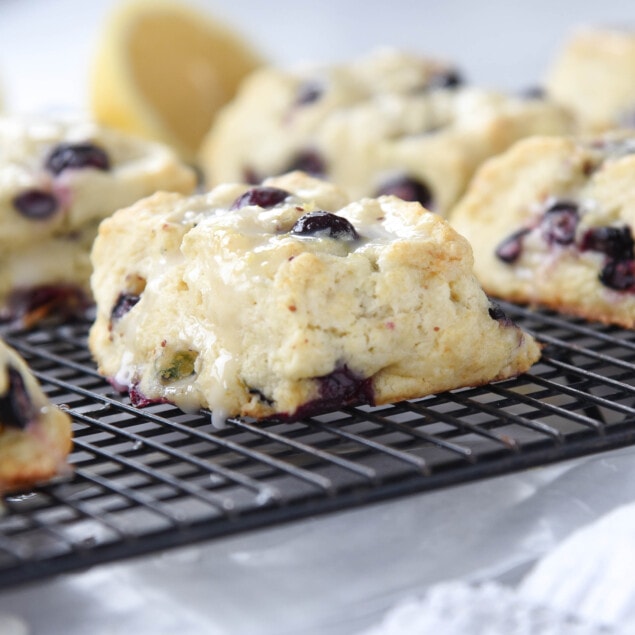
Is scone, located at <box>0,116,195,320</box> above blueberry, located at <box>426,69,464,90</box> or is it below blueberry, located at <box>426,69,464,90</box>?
below

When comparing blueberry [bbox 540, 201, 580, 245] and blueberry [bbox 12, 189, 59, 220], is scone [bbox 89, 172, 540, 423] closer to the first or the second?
blueberry [bbox 540, 201, 580, 245]

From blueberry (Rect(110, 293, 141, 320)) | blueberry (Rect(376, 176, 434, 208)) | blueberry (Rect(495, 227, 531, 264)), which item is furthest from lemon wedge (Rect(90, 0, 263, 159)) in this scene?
blueberry (Rect(110, 293, 141, 320))

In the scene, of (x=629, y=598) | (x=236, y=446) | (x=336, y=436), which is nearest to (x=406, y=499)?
(x=336, y=436)

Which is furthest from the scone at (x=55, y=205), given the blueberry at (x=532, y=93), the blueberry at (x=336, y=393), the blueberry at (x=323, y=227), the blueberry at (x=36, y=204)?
the blueberry at (x=532, y=93)

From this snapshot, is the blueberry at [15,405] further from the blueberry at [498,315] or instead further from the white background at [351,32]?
the white background at [351,32]

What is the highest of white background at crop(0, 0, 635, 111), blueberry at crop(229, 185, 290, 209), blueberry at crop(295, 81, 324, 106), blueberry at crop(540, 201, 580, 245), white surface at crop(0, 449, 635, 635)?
white background at crop(0, 0, 635, 111)

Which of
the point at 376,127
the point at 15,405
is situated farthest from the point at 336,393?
the point at 376,127
